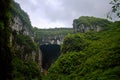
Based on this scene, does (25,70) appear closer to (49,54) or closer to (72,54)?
(72,54)

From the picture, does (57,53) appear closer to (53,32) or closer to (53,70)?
(53,32)

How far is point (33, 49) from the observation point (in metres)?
112

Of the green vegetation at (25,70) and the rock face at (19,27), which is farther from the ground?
the rock face at (19,27)

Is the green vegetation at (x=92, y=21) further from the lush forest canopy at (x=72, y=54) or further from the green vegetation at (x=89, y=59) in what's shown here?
the green vegetation at (x=89, y=59)

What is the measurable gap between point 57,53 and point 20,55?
92.1 ft

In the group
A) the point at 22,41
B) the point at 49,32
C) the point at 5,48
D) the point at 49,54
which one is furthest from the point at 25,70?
the point at 5,48

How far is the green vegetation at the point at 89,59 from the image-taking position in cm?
4439

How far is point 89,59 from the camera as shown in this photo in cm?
6162

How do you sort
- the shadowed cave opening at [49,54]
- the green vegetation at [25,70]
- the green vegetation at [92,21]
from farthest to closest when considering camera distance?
the shadowed cave opening at [49,54]
the green vegetation at [92,21]
the green vegetation at [25,70]

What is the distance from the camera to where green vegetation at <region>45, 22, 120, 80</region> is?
4439 centimetres

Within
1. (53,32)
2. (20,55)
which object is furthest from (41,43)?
(20,55)

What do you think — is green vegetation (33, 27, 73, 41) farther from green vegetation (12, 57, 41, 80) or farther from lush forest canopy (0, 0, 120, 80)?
green vegetation (12, 57, 41, 80)

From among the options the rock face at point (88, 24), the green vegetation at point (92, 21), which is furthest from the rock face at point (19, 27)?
the green vegetation at point (92, 21)

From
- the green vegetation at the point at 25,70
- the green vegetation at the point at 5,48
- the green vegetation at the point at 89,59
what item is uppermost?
the green vegetation at the point at 5,48
